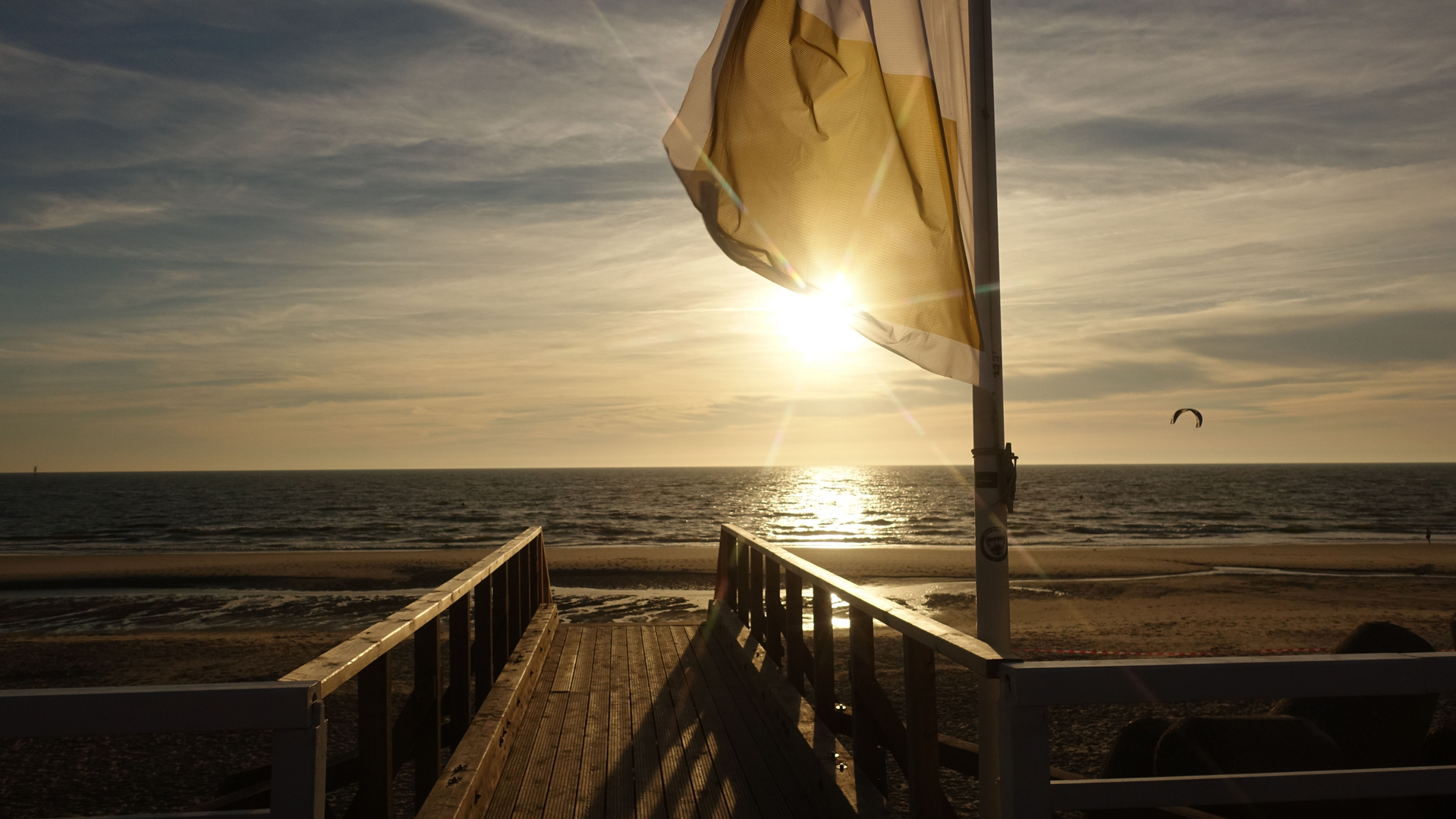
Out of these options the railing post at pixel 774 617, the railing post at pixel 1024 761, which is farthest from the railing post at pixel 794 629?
the railing post at pixel 1024 761

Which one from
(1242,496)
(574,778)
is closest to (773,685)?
(574,778)

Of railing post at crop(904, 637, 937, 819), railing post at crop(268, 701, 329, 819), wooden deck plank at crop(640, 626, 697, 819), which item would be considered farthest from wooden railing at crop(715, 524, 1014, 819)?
railing post at crop(268, 701, 329, 819)

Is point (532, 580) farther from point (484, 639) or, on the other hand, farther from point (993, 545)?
point (993, 545)

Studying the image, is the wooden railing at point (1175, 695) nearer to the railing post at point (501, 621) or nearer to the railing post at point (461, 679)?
the railing post at point (461, 679)

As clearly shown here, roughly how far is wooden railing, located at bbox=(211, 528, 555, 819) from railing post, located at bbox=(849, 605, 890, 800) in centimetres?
179

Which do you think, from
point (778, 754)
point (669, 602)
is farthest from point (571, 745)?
point (669, 602)

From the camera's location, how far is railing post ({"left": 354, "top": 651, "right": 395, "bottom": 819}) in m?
3.15

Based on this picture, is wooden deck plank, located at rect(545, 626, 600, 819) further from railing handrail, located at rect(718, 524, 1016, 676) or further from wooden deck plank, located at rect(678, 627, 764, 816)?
railing handrail, located at rect(718, 524, 1016, 676)

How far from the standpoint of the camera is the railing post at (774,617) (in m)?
6.97

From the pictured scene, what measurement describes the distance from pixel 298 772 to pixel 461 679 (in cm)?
281

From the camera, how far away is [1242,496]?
8331cm

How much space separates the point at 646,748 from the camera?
18.0 feet

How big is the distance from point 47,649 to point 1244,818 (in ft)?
56.2

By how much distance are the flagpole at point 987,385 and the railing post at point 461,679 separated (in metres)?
2.70
